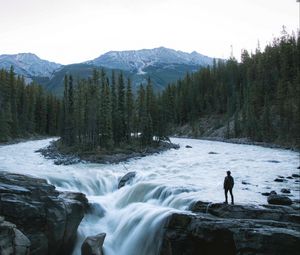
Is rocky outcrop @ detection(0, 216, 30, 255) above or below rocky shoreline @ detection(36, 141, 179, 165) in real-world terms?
below

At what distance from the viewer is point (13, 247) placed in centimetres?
1697

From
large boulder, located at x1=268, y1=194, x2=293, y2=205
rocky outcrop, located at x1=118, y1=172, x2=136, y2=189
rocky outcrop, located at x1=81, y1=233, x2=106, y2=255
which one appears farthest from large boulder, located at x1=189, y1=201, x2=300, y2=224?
rocky outcrop, located at x1=118, y1=172, x2=136, y2=189

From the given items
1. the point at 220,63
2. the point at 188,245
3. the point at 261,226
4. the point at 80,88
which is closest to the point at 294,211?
the point at 261,226

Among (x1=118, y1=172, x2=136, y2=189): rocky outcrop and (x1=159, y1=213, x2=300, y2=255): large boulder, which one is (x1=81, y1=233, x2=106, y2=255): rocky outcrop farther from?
(x1=118, y1=172, x2=136, y2=189): rocky outcrop

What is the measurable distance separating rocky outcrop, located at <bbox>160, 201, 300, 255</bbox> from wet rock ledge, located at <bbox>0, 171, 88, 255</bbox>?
608cm

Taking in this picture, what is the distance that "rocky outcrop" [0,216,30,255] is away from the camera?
1659 centimetres

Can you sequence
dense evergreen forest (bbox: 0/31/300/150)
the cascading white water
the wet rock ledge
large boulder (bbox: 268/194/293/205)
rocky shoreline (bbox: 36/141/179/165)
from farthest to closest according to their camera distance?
dense evergreen forest (bbox: 0/31/300/150) → rocky shoreline (bbox: 36/141/179/165) → large boulder (bbox: 268/194/293/205) → the cascading white water → the wet rock ledge

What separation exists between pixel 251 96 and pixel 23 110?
70.6 metres

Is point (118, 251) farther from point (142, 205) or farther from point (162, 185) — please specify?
point (162, 185)

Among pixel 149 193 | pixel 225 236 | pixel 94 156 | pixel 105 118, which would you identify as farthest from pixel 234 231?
pixel 105 118

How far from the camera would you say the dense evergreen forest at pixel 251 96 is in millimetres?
89188

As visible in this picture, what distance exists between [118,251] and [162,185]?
29.3 ft

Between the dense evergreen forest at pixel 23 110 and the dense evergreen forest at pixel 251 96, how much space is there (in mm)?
40863

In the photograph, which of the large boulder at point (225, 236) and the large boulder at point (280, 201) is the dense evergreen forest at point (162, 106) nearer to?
the large boulder at point (280, 201)
